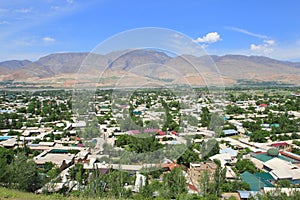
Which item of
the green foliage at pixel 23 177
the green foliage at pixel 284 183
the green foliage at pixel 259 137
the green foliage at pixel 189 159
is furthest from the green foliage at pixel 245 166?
the green foliage at pixel 23 177

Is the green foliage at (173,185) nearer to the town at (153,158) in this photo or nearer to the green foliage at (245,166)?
the town at (153,158)

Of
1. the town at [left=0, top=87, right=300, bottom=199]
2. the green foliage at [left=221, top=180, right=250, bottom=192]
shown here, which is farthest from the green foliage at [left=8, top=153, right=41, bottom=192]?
the green foliage at [left=221, top=180, right=250, bottom=192]

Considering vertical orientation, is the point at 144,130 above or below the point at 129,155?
above

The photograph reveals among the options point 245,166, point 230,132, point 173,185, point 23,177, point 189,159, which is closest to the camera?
point 23,177

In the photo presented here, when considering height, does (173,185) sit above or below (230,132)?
above

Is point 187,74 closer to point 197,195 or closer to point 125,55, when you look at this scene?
point 125,55

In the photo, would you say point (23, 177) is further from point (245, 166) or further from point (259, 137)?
point (259, 137)

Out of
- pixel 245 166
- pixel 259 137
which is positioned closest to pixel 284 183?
pixel 245 166

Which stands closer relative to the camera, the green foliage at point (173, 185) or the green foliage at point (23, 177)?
the green foliage at point (23, 177)

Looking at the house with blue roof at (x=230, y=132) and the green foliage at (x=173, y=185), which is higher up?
the green foliage at (x=173, y=185)

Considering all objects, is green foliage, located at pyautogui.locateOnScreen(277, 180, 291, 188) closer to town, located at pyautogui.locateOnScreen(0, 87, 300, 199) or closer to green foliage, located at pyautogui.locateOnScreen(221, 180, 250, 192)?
town, located at pyautogui.locateOnScreen(0, 87, 300, 199)

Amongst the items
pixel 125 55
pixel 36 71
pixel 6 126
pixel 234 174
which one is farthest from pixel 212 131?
pixel 36 71
